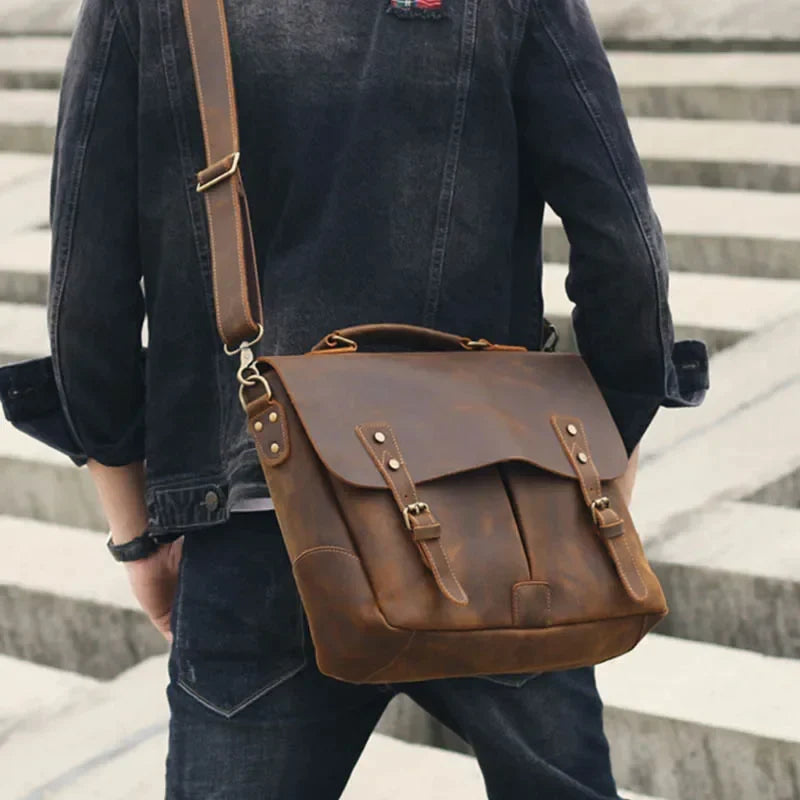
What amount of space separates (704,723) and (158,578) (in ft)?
4.19

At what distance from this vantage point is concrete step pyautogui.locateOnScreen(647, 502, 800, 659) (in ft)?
11.1

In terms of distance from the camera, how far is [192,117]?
5.81 feet

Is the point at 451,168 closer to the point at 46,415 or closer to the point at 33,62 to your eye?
the point at 46,415

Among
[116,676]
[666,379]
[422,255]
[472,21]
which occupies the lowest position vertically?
[116,676]

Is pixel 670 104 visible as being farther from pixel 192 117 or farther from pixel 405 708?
pixel 192 117

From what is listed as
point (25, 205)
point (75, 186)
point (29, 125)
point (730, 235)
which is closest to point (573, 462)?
point (75, 186)

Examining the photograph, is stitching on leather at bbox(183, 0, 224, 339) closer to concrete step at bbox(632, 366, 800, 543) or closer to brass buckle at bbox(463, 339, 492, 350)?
brass buckle at bbox(463, 339, 492, 350)

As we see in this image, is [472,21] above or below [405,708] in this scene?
above

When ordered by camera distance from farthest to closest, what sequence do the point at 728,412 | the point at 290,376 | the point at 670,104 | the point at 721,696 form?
the point at 670,104 → the point at 728,412 → the point at 721,696 → the point at 290,376

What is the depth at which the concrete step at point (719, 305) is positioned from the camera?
4.54 metres

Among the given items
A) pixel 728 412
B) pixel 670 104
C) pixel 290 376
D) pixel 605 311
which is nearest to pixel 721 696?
pixel 728 412

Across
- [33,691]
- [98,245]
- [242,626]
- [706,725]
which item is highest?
[98,245]

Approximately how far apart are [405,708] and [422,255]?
5.74 feet

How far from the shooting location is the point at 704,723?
3033mm
